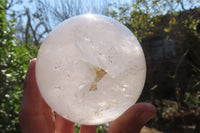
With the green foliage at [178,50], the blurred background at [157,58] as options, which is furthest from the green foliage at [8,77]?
the green foliage at [178,50]

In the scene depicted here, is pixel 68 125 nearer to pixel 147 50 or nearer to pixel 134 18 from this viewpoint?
pixel 134 18

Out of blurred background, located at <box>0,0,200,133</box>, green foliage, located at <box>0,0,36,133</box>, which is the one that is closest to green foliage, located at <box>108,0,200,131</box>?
blurred background, located at <box>0,0,200,133</box>

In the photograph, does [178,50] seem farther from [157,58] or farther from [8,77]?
[8,77]

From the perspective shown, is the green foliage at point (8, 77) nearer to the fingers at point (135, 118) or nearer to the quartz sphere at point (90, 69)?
the quartz sphere at point (90, 69)

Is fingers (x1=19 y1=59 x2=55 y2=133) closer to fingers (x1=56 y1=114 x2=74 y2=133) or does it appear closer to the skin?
the skin

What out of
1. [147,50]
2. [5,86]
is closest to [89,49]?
[5,86]

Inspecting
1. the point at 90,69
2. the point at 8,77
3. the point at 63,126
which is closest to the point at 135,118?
the point at 90,69
